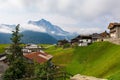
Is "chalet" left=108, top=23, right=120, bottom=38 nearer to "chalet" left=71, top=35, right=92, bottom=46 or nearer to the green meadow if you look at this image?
"chalet" left=71, top=35, right=92, bottom=46

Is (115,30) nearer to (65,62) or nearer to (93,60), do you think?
(65,62)

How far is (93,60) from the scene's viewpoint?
107875mm

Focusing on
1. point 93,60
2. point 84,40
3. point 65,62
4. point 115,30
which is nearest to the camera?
point 93,60

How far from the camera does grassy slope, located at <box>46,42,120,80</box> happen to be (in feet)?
286

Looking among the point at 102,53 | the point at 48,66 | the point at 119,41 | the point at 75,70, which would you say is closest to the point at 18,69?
the point at 48,66

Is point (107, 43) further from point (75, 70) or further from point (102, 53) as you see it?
point (75, 70)

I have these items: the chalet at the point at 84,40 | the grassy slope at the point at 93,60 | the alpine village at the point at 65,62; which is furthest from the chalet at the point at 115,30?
the grassy slope at the point at 93,60

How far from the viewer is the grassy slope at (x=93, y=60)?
286 ft

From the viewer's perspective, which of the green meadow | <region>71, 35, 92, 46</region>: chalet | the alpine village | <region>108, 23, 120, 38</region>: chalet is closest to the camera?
the alpine village

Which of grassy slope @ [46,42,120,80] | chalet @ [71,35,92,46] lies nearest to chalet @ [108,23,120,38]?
chalet @ [71,35,92,46]

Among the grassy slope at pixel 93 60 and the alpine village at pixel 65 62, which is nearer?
the alpine village at pixel 65 62

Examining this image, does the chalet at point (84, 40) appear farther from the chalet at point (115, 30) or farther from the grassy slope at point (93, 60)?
the grassy slope at point (93, 60)

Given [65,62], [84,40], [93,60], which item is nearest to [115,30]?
[84,40]

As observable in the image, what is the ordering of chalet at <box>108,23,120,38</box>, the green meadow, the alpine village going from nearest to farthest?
1. the alpine village
2. the green meadow
3. chalet at <box>108,23,120,38</box>
